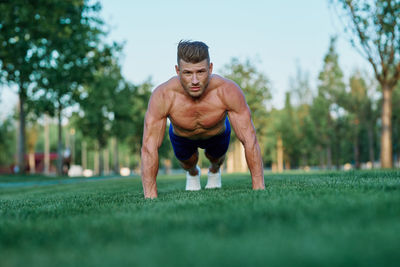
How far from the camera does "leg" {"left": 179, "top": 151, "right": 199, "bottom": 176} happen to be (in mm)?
6500

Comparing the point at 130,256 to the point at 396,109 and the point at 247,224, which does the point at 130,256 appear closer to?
the point at 247,224

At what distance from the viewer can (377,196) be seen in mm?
3039

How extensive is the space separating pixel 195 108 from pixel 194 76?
55 cm

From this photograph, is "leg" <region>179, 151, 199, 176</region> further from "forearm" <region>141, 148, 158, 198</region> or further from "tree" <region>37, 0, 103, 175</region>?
"tree" <region>37, 0, 103, 175</region>

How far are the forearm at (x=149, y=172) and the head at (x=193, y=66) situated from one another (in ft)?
2.93

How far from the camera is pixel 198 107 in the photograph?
4969mm

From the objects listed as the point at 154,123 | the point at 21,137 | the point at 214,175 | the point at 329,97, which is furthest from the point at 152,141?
the point at 329,97

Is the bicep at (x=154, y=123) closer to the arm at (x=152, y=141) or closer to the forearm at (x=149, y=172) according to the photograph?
the arm at (x=152, y=141)

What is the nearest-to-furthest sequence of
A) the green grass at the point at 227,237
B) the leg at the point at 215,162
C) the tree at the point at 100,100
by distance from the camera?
the green grass at the point at 227,237 < the leg at the point at 215,162 < the tree at the point at 100,100

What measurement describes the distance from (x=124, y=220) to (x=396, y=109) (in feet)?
104

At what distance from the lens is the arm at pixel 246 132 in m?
4.73

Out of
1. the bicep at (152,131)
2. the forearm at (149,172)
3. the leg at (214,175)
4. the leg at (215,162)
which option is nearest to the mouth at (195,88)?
the bicep at (152,131)

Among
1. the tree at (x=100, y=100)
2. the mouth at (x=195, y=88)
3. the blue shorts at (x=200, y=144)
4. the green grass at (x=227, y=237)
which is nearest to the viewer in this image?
the green grass at (x=227, y=237)

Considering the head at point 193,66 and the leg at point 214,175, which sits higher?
the head at point 193,66
